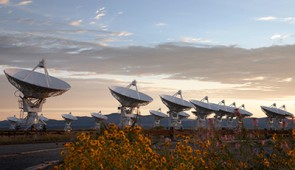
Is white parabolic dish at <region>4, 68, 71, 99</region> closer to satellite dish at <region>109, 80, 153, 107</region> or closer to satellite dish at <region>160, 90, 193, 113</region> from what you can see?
satellite dish at <region>109, 80, 153, 107</region>

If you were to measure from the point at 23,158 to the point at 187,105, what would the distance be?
142 ft

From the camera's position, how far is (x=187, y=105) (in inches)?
2312

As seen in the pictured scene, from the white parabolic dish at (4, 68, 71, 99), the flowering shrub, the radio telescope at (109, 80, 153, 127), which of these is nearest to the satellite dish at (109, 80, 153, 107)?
the radio telescope at (109, 80, 153, 127)

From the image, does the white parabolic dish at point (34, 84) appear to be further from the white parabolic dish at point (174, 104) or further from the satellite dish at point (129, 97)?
the white parabolic dish at point (174, 104)

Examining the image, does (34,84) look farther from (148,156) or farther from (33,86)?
(148,156)

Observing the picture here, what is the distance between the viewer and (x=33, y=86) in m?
41.3

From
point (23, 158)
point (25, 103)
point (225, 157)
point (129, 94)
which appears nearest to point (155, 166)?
point (225, 157)

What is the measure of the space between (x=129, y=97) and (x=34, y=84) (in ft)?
42.1

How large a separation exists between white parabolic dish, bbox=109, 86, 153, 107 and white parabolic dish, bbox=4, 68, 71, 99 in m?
8.63

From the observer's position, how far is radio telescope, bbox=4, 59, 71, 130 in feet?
135

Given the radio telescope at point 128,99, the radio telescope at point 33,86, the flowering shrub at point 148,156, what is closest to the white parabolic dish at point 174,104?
the radio telescope at point 128,99

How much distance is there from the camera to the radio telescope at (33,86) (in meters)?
41.2

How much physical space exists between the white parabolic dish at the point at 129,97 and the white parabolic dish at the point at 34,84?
863cm

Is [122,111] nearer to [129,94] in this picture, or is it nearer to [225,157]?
[129,94]
